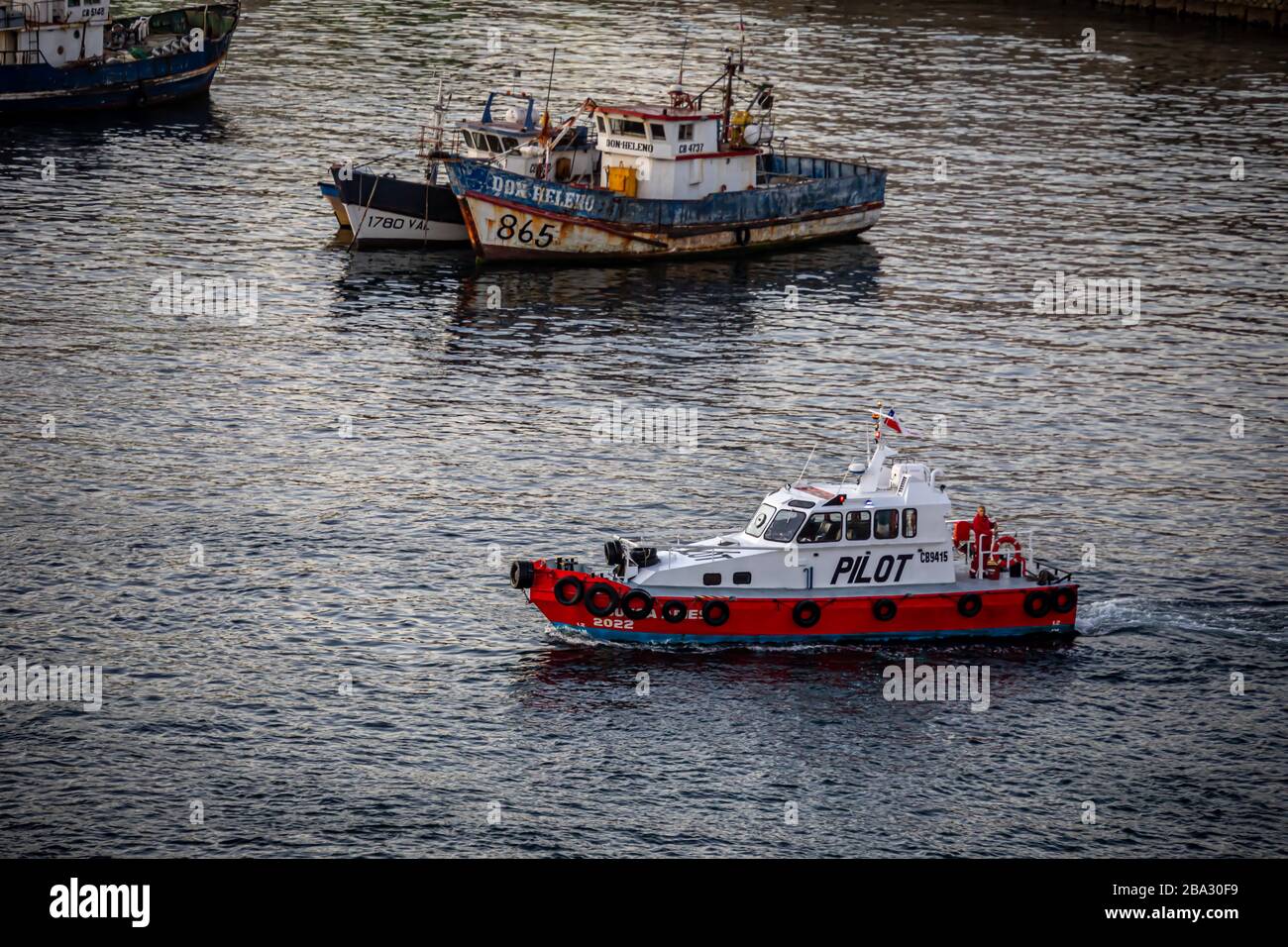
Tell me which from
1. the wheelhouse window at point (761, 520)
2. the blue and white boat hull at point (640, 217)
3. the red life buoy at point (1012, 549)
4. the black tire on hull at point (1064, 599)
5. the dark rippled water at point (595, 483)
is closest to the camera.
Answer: the dark rippled water at point (595, 483)

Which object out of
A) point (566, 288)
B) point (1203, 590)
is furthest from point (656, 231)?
point (1203, 590)

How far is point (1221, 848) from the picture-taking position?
39.1 m

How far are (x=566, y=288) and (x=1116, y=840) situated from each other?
47.3 m

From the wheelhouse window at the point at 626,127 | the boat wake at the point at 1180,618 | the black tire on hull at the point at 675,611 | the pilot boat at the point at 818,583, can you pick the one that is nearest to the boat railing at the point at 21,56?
the wheelhouse window at the point at 626,127

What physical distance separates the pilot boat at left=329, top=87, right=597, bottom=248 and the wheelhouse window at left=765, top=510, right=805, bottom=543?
40.3 m

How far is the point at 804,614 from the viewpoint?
46281 mm

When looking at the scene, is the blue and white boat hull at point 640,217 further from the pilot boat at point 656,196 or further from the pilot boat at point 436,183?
the pilot boat at point 436,183

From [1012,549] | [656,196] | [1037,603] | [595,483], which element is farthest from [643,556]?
[656,196]

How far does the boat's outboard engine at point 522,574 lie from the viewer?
46.2m

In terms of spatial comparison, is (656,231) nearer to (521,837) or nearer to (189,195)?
(189,195)

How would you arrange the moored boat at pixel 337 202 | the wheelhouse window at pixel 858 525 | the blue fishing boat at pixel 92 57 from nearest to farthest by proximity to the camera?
1. the wheelhouse window at pixel 858 525
2. the moored boat at pixel 337 202
3. the blue fishing boat at pixel 92 57

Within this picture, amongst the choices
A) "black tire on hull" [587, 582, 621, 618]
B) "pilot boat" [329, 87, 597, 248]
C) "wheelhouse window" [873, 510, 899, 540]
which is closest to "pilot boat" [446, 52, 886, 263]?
"pilot boat" [329, 87, 597, 248]

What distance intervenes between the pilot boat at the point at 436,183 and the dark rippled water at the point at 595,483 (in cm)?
160

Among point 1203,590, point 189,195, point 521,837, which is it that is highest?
point 189,195
